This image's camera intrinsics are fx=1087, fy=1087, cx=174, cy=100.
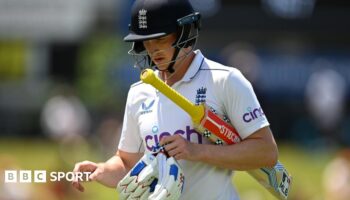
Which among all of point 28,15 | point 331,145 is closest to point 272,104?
point 331,145

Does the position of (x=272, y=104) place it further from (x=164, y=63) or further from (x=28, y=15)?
(x=164, y=63)

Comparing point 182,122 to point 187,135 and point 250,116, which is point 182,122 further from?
point 250,116

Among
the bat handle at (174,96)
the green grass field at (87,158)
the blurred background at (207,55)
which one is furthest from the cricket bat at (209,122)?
the blurred background at (207,55)

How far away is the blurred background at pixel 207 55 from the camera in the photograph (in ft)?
64.7

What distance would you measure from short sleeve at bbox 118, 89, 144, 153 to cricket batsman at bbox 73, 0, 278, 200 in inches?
3.9

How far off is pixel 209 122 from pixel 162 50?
425 millimetres

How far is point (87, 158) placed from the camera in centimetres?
1806

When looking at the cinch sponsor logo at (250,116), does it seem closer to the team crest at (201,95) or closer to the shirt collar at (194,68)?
the team crest at (201,95)

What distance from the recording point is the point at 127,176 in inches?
204

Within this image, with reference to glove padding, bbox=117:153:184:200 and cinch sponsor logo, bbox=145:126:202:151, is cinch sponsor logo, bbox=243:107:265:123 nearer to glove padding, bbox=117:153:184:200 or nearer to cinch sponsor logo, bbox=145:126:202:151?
cinch sponsor logo, bbox=145:126:202:151

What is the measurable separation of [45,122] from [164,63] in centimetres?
1784

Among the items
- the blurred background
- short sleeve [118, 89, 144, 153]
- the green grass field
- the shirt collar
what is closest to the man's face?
the shirt collar

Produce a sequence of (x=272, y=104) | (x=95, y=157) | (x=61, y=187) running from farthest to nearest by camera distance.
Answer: (x=272, y=104) < (x=95, y=157) < (x=61, y=187)

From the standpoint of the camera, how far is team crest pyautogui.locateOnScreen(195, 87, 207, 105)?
5.32m
